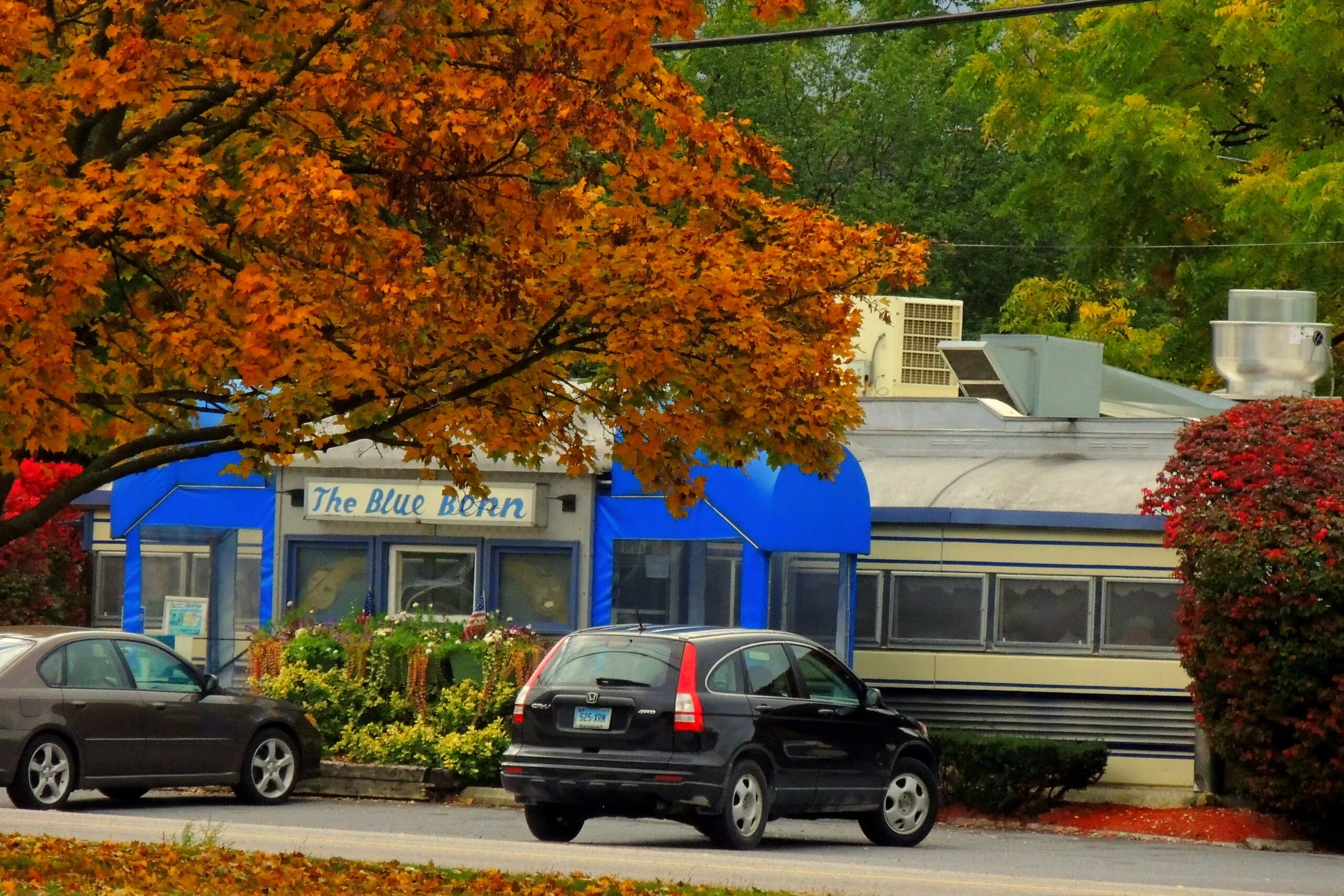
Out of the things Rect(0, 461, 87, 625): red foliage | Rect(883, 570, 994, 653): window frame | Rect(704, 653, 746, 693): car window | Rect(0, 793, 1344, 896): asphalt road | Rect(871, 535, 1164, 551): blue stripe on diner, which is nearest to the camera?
Rect(0, 793, 1344, 896): asphalt road

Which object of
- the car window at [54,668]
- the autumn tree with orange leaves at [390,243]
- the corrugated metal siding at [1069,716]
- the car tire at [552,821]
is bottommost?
the car tire at [552,821]

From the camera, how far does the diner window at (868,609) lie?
21016mm

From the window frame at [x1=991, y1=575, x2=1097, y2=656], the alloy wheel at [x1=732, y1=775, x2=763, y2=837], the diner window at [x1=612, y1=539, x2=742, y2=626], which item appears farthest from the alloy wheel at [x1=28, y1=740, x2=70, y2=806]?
the window frame at [x1=991, y1=575, x2=1097, y2=656]

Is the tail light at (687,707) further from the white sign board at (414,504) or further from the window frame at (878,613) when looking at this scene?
the white sign board at (414,504)

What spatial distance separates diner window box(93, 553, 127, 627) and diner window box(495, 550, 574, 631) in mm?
7604

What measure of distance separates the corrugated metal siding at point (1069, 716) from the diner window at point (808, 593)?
99cm

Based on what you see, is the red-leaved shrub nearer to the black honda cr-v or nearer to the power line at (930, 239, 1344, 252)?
the black honda cr-v

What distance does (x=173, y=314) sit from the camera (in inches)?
440

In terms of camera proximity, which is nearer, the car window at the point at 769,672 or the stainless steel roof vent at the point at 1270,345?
the car window at the point at 769,672

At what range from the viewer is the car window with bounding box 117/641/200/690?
1792 cm

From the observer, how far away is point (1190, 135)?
26.7 metres

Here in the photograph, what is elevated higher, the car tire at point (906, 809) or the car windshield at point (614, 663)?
the car windshield at point (614, 663)

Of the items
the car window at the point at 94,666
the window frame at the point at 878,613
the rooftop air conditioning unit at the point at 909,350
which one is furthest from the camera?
the rooftop air conditioning unit at the point at 909,350

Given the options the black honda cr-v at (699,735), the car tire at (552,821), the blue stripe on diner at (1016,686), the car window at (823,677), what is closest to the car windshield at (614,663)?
the black honda cr-v at (699,735)
